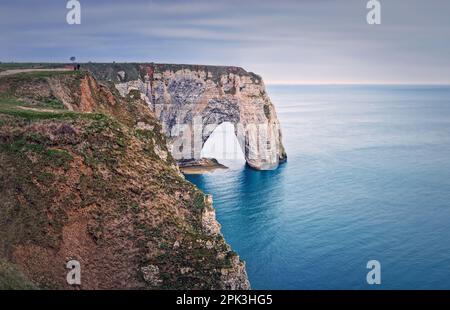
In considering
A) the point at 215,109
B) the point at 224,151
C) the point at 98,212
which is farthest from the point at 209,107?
the point at 98,212

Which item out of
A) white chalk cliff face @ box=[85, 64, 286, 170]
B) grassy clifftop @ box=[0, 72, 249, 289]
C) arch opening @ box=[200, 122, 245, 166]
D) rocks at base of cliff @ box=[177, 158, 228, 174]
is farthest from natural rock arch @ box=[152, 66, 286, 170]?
grassy clifftop @ box=[0, 72, 249, 289]

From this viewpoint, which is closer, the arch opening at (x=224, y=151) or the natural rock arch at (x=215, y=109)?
the natural rock arch at (x=215, y=109)

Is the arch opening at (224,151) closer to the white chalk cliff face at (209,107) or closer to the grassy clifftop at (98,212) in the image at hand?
the white chalk cliff face at (209,107)

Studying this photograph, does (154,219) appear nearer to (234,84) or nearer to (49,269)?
(49,269)

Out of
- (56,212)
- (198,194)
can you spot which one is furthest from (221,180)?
Result: (56,212)

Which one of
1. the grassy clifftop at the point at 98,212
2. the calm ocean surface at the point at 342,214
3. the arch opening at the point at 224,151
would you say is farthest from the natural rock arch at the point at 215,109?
the grassy clifftop at the point at 98,212
